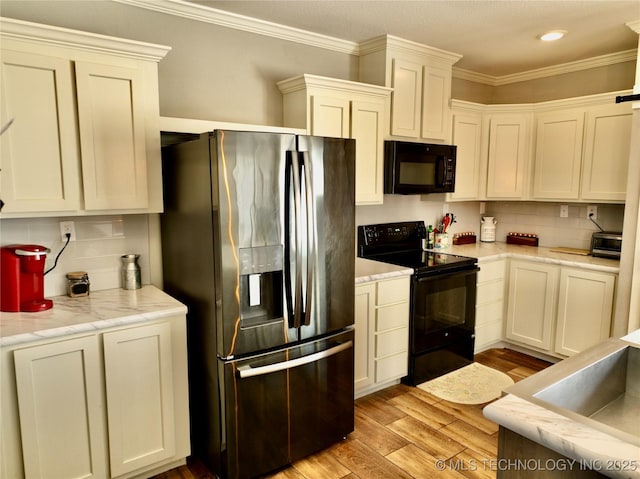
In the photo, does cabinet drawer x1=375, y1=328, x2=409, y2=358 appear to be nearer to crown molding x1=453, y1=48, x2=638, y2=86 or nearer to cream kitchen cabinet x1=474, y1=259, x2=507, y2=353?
cream kitchen cabinet x1=474, y1=259, x2=507, y2=353

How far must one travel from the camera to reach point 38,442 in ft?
5.88

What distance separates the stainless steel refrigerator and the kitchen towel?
1000 mm

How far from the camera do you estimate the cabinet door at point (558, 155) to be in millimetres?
3535

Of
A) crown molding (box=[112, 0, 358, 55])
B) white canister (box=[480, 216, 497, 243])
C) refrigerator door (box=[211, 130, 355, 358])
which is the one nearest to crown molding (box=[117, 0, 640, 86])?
crown molding (box=[112, 0, 358, 55])

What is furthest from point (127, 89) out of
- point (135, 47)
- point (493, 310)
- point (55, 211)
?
point (493, 310)

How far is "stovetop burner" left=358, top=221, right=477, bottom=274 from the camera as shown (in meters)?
3.23

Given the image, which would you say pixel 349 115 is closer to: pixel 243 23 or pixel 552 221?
pixel 243 23

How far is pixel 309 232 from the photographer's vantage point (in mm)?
2166

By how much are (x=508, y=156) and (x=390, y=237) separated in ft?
4.39

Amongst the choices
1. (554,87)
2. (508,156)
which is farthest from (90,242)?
(554,87)

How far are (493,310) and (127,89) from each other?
10.4 ft

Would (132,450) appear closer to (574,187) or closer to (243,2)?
(243,2)

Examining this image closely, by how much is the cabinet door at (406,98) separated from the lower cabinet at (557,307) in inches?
58.4

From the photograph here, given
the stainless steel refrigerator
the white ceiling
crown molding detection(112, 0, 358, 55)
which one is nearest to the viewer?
the stainless steel refrigerator
